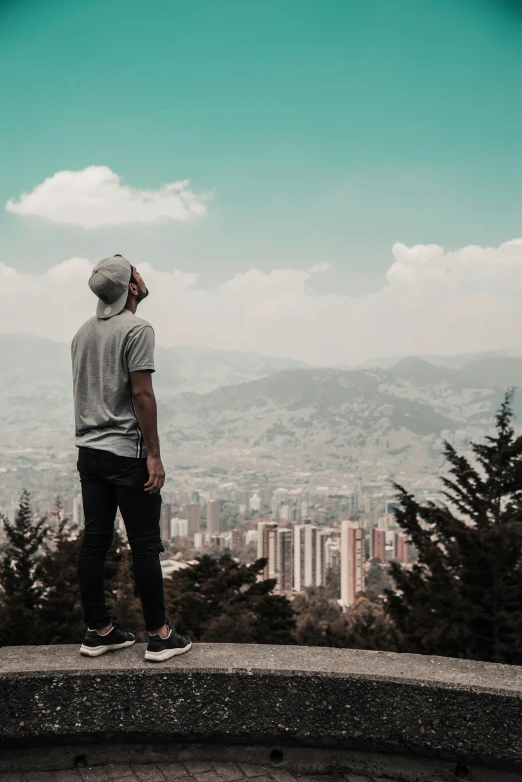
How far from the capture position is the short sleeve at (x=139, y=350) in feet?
8.49

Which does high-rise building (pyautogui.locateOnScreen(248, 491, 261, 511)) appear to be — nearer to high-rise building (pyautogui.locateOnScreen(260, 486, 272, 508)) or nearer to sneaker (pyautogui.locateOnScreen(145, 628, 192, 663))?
high-rise building (pyautogui.locateOnScreen(260, 486, 272, 508))

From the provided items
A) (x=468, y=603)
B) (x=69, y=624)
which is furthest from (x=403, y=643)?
(x=69, y=624)

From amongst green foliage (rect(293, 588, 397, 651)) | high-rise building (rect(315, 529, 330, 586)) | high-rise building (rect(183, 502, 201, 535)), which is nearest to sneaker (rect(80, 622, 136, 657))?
green foliage (rect(293, 588, 397, 651))

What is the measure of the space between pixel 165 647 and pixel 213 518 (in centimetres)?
9118

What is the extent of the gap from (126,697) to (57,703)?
0.23 m

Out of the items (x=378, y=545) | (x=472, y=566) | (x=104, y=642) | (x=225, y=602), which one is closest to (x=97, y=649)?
(x=104, y=642)

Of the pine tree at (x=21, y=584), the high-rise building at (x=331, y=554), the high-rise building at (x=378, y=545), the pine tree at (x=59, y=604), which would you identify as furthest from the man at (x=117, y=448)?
the high-rise building at (x=378, y=545)

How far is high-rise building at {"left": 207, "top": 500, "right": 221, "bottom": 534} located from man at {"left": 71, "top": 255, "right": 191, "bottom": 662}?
8597cm

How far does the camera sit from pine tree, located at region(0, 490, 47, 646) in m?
21.3

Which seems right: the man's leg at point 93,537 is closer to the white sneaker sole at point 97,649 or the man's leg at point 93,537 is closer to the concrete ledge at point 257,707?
the white sneaker sole at point 97,649

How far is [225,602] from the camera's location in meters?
24.2

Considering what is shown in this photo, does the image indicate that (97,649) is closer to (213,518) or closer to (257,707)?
(257,707)

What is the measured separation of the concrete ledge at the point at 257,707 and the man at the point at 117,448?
7.3 inches

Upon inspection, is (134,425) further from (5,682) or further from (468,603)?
(468,603)
